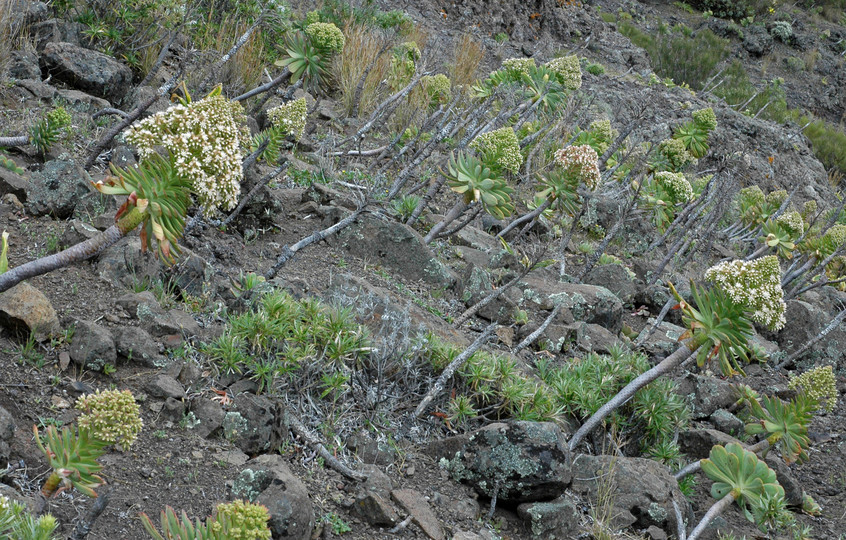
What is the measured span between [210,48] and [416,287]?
357cm

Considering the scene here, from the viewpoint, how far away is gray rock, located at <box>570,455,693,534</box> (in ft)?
11.4

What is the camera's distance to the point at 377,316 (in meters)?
3.82

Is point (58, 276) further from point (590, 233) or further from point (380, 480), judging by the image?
point (590, 233)

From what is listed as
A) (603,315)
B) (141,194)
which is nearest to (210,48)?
(603,315)

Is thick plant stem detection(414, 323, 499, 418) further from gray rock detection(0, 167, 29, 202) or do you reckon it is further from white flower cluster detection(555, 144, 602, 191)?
gray rock detection(0, 167, 29, 202)

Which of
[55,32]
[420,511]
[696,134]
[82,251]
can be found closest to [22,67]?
[55,32]

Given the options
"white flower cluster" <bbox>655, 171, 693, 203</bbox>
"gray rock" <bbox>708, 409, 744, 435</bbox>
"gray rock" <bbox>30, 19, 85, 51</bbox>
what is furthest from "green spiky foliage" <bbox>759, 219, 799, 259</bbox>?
"gray rock" <bbox>30, 19, 85, 51</bbox>

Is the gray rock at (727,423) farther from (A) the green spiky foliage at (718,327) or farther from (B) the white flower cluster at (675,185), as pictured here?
(B) the white flower cluster at (675,185)

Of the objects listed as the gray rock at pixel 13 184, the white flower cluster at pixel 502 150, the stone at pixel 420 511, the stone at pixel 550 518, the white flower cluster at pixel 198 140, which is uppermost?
the white flower cluster at pixel 198 140

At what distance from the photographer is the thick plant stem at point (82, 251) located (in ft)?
6.75

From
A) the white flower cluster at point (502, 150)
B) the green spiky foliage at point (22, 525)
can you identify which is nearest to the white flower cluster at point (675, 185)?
the white flower cluster at point (502, 150)

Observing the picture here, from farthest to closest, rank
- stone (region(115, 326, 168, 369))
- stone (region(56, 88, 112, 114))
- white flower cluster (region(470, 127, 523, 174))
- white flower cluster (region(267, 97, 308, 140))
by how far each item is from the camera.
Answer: stone (region(56, 88, 112, 114)), white flower cluster (region(470, 127, 523, 174)), white flower cluster (region(267, 97, 308, 140)), stone (region(115, 326, 168, 369))

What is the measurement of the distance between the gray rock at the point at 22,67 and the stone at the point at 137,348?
9.56 feet

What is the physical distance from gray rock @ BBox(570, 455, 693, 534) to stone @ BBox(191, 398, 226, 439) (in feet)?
6.08
